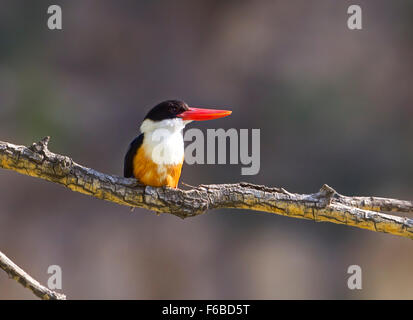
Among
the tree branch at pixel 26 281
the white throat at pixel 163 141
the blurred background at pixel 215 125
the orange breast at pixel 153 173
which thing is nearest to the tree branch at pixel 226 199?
the orange breast at pixel 153 173

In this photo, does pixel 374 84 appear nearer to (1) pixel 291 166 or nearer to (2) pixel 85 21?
(1) pixel 291 166

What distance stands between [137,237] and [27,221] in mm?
1191

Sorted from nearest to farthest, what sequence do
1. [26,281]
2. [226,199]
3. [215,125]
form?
[26,281], [226,199], [215,125]

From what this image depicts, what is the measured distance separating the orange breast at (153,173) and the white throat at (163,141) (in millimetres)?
25

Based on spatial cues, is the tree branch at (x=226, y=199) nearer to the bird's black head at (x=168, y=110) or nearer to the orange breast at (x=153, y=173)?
the orange breast at (x=153, y=173)

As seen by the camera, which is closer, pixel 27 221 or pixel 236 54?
pixel 27 221

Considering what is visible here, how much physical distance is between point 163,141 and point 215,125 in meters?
3.82

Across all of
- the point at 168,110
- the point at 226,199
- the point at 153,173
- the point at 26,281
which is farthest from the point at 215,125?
the point at 26,281

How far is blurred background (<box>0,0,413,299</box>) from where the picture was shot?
607cm

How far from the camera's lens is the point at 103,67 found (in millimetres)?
6863

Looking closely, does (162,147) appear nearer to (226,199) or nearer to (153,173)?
(153,173)

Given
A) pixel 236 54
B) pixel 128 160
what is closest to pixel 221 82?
pixel 236 54

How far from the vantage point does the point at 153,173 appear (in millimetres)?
2633

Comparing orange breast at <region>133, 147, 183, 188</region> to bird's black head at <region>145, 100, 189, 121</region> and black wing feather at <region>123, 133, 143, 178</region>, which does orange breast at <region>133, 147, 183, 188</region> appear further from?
bird's black head at <region>145, 100, 189, 121</region>
